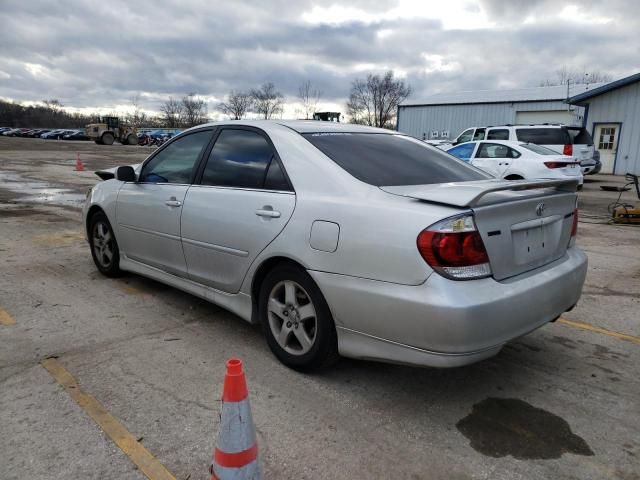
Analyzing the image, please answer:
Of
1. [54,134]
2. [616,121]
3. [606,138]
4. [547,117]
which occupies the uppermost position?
[547,117]

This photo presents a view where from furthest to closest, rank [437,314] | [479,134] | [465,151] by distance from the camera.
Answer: [479,134], [465,151], [437,314]

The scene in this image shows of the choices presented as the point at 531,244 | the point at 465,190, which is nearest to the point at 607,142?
the point at 531,244

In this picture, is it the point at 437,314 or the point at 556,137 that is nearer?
the point at 437,314

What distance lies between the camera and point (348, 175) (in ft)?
10.0

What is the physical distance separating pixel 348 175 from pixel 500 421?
5.29 ft

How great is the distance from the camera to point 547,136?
15.3 meters

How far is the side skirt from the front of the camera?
3535 millimetres

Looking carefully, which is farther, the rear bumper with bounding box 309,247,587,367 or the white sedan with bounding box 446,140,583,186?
the white sedan with bounding box 446,140,583,186

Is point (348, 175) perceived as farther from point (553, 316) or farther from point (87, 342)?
point (87, 342)

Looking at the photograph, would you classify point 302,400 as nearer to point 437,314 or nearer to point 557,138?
point 437,314

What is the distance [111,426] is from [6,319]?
2.03 metres

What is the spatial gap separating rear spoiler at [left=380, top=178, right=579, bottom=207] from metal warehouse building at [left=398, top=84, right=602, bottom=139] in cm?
2610

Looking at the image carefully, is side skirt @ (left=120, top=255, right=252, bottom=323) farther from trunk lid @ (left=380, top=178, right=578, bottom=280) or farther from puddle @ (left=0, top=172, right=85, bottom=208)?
puddle @ (left=0, top=172, right=85, bottom=208)

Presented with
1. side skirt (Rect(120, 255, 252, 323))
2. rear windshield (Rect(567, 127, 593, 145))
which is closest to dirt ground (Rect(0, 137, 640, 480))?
side skirt (Rect(120, 255, 252, 323))
